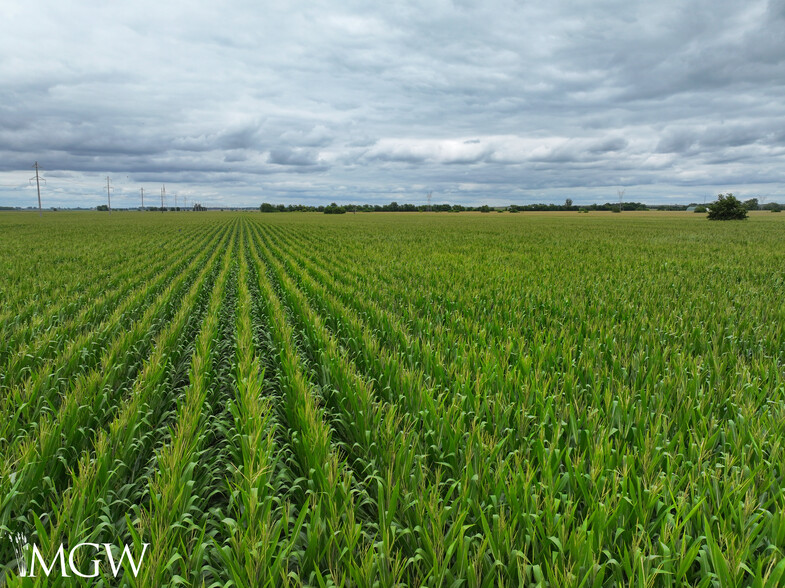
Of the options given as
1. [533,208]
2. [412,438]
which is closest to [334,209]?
[533,208]

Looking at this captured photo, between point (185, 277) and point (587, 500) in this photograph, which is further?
point (185, 277)

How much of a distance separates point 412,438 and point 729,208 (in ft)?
316

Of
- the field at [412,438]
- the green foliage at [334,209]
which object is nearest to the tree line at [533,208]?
the green foliage at [334,209]

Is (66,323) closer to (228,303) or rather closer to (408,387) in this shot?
(228,303)

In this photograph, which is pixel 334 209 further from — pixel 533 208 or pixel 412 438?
pixel 412 438

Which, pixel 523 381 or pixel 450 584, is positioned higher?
pixel 523 381

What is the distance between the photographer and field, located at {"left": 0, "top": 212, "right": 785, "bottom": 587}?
234cm

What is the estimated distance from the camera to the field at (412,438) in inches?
92.1

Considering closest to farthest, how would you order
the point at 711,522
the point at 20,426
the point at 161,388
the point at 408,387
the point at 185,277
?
1. the point at 711,522
2. the point at 20,426
3. the point at 408,387
4. the point at 161,388
5. the point at 185,277

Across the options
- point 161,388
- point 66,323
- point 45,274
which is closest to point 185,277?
point 45,274

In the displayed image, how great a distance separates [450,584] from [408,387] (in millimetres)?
2426

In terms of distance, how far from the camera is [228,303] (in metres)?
12.1

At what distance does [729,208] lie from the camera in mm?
75125

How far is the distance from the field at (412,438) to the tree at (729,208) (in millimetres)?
83888
